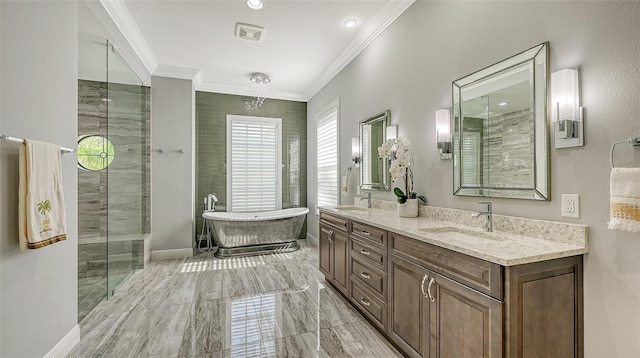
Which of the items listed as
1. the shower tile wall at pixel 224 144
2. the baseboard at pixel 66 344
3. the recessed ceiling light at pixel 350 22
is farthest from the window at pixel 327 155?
the baseboard at pixel 66 344

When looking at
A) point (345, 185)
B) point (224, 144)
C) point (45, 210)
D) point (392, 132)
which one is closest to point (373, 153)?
point (392, 132)

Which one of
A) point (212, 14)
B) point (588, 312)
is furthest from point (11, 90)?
point (588, 312)

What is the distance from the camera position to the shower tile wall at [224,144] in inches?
209

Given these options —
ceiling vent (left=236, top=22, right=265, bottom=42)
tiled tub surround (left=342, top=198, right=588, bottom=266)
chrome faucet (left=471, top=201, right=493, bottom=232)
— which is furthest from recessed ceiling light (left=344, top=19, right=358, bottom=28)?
chrome faucet (left=471, top=201, right=493, bottom=232)

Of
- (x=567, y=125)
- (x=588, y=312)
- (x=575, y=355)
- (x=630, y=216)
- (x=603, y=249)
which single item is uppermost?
(x=567, y=125)

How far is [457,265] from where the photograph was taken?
1512 millimetres

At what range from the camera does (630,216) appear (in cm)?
118

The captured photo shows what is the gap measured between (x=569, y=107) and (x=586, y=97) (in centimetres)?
9

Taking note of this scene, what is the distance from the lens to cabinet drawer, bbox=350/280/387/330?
7.19ft

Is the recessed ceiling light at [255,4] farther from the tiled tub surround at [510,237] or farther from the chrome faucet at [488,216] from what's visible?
the chrome faucet at [488,216]

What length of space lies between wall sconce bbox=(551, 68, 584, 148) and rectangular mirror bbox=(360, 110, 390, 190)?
5.57ft

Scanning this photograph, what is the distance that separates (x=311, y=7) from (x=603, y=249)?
2990 millimetres

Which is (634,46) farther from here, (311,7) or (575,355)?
(311,7)

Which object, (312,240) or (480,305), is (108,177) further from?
(480,305)
